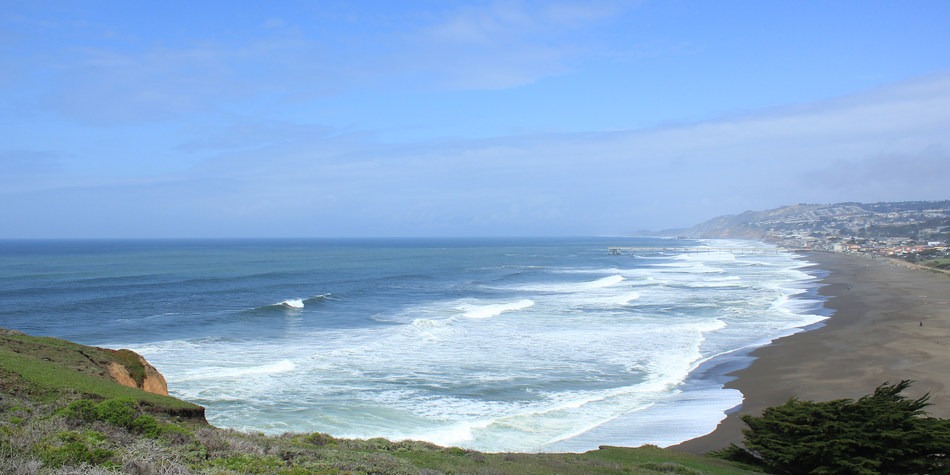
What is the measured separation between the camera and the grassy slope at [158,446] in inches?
297

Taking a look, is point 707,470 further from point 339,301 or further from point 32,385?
point 339,301

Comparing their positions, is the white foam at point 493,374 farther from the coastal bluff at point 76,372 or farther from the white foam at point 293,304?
the white foam at point 293,304

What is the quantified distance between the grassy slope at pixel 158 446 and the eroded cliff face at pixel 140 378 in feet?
0.94

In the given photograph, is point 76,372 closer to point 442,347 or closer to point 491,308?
point 442,347

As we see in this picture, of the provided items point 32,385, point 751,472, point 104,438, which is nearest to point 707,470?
point 751,472

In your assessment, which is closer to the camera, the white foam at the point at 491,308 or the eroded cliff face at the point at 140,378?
the eroded cliff face at the point at 140,378

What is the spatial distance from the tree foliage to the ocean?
157 inches

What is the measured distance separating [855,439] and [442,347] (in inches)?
771

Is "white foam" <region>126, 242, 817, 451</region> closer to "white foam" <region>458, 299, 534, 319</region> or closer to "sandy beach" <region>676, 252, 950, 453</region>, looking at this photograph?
"white foam" <region>458, 299, 534, 319</region>

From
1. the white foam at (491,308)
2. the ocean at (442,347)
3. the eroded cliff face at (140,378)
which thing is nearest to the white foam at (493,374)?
the ocean at (442,347)

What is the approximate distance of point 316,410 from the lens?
1920cm

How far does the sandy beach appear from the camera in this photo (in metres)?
21.2

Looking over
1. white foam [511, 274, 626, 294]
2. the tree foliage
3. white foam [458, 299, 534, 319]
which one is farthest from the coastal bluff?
white foam [511, 274, 626, 294]

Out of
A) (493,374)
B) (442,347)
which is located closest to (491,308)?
(442,347)
